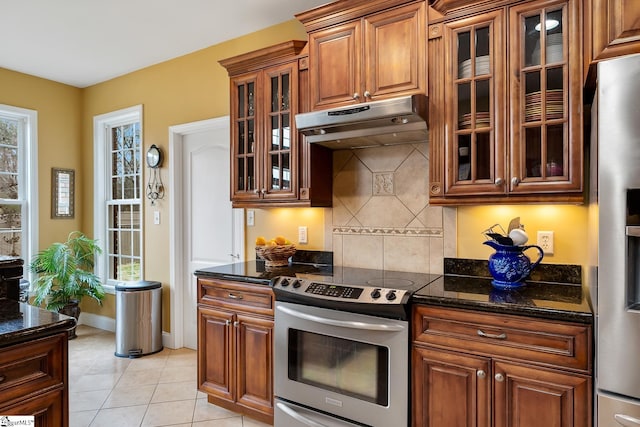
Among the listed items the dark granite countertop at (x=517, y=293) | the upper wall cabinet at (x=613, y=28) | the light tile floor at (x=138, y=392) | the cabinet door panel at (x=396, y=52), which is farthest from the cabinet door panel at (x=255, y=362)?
the upper wall cabinet at (x=613, y=28)

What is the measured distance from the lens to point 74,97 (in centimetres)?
475

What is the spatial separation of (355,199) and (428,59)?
3.43 ft

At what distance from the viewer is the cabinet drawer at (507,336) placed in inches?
63.1

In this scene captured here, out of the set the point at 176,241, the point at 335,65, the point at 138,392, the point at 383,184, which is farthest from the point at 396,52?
the point at 138,392

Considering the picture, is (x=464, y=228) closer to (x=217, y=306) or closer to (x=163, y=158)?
(x=217, y=306)

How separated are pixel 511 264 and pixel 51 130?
15.9 feet

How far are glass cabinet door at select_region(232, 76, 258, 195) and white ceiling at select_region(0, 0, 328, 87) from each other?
57cm

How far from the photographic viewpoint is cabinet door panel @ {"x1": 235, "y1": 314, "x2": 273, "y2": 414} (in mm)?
2443

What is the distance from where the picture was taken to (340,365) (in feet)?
7.06

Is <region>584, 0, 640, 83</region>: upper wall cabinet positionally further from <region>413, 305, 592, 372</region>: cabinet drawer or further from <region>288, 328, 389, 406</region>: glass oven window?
<region>288, 328, 389, 406</region>: glass oven window

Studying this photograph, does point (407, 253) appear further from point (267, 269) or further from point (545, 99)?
point (545, 99)

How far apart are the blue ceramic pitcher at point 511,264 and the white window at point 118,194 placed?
11.6 feet

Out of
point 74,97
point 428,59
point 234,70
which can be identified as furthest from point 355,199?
point 74,97

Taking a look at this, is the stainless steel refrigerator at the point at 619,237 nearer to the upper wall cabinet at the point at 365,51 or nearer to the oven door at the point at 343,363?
the oven door at the point at 343,363
